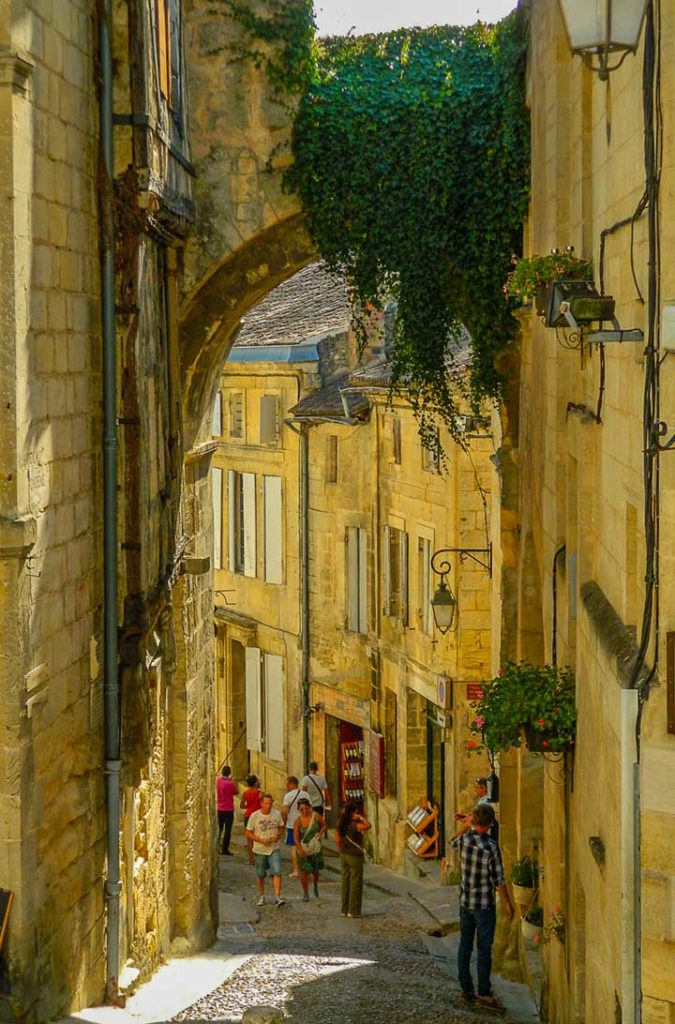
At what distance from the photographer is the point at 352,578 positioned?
2331 centimetres

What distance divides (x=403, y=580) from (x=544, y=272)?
1228cm

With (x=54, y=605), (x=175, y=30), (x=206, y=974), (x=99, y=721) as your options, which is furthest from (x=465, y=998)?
(x=175, y=30)

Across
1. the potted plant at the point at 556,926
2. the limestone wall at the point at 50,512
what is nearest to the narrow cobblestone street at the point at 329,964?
the potted plant at the point at 556,926

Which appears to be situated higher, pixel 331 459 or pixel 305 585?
pixel 331 459

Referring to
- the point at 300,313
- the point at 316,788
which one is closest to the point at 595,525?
the point at 316,788

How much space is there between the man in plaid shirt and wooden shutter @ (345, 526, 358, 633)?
40.0 feet

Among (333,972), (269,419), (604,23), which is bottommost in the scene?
(333,972)

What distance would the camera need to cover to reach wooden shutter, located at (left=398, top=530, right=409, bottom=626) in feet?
69.7

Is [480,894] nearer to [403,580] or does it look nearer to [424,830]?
[424,830]

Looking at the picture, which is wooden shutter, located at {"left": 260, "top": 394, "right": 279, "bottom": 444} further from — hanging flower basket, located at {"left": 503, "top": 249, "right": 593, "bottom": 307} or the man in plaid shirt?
hanging flower basket, located at {"left": 503, "top": 249, "right": 593, "bottom": 307}

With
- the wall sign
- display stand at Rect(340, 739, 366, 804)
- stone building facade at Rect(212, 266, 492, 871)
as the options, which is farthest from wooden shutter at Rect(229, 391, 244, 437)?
the wall sign

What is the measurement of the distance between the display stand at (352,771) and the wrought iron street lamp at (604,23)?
714 inches

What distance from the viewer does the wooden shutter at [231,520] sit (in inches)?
1064

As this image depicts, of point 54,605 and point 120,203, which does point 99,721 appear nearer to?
point 54,605
